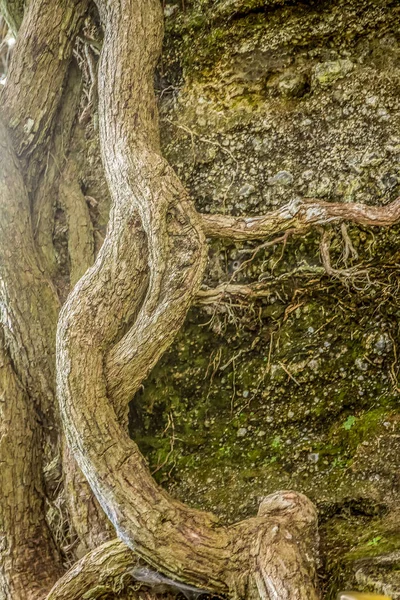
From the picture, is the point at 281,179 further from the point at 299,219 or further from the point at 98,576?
the point at 98,576

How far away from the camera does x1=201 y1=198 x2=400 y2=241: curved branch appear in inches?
59.2

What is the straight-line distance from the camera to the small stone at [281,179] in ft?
5.60

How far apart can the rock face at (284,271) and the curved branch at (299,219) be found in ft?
0.27

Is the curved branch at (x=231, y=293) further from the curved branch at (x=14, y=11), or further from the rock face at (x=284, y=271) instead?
the curved branch at (x=14, y=11)

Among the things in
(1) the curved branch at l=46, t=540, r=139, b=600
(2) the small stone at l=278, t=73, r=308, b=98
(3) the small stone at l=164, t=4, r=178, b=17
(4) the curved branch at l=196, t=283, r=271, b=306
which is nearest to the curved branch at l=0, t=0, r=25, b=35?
(3) the small stone at l=164, t=4, r=178, b=17

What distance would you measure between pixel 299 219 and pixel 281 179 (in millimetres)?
253

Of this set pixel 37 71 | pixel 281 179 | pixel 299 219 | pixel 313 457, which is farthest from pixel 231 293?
pixel 37 71

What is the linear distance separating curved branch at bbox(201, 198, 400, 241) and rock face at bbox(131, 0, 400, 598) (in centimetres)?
8

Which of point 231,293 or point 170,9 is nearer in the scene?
point 231,293

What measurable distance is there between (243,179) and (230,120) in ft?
0.69

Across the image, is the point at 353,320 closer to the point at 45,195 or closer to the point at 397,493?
the point at 397,493

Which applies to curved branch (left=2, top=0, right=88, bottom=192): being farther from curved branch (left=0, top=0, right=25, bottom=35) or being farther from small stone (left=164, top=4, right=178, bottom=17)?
small stone (left=164, top=4, right=178, bottom=17)

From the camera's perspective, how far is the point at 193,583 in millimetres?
1337

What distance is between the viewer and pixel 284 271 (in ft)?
5.60
